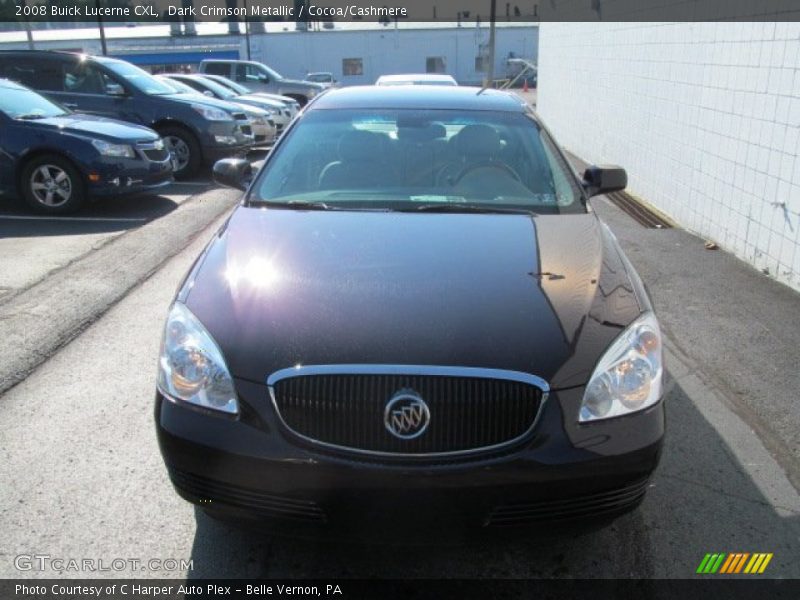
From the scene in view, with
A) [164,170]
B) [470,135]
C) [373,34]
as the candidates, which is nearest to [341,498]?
[470,135]

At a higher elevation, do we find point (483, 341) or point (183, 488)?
point (483, 341)

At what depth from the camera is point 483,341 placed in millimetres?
2385

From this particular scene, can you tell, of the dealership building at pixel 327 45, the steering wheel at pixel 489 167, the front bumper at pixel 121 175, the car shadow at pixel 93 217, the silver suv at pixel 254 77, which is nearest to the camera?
the steering wheel at pixel 489 167

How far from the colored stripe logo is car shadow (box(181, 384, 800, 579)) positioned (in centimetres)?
2

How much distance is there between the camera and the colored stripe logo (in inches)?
104

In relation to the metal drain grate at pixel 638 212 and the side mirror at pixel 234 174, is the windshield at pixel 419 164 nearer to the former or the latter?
the side mirror at pixel 234 174

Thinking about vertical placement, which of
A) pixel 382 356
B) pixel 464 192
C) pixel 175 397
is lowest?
pixel 175 397

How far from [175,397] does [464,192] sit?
1921 mm

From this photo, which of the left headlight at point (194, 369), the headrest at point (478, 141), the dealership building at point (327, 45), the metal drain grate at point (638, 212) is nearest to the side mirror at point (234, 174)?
the headrest at point (478, 141)

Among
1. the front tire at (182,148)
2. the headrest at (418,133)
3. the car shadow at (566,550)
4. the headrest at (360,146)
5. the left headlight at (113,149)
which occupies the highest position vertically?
the headrest at (418,133)

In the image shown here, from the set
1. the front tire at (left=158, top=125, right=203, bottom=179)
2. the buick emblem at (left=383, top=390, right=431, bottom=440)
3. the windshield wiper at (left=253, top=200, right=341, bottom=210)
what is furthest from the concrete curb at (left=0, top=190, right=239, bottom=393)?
the front tire at (left=158, top=125, right=203, bottom=179)

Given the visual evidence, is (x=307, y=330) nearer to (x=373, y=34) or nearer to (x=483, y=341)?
(x=483, y=341)

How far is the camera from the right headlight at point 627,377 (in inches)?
93.3

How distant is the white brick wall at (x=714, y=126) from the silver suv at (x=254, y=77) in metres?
14.0
